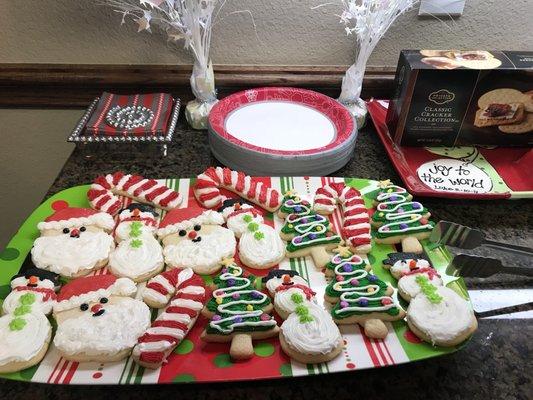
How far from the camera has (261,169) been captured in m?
1.21

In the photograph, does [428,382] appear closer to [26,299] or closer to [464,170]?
[464,170]

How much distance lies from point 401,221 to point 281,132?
16.3 inches

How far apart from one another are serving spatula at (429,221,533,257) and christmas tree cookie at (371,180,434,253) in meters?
0.05

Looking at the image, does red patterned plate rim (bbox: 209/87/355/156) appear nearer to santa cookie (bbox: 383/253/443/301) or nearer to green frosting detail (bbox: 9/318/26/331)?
santa cookie (bbox: 383/253/443/301)

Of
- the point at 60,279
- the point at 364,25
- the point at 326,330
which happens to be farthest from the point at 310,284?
the point at 364,25

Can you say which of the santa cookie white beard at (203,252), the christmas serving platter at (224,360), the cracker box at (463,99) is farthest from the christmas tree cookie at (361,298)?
the cracker box at (463,99)

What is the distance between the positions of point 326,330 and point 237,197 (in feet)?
1.51

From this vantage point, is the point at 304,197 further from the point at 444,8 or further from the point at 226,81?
the point at 444,8

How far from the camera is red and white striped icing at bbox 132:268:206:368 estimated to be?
2.66 feet

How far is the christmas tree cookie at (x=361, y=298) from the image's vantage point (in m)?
0.89

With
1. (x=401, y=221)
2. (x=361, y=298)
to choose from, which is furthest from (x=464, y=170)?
(x=361, y=298)

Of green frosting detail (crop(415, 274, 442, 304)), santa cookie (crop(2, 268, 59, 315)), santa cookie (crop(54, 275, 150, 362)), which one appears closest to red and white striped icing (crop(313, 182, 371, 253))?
green frosting detail (crop(415, 274, 442, 304))

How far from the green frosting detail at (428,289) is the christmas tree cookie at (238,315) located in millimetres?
299

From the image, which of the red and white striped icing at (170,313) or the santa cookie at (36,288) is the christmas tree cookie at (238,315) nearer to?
the red and white striped icing at (170,313)
